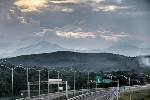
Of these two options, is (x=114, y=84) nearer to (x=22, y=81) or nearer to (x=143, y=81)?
(x=143, y=81)

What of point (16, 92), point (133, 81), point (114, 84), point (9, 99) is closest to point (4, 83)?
point (16, 92)

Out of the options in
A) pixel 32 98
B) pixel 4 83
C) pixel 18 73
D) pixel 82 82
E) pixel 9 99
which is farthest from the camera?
pixel 82 82

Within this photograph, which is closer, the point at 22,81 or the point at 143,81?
the point at 22,81

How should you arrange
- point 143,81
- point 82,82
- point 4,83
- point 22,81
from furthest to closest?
point 143,81, point 82,82, point 22,81, point 4,83

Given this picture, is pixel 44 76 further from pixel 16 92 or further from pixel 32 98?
pixel 32 98

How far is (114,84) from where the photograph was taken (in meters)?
180

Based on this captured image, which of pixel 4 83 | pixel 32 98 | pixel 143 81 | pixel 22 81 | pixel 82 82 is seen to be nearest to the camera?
pixel 32 98

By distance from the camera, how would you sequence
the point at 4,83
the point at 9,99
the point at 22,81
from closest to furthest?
1. the point at 9,99
2. the point at 4,83
3. the point at 22,81

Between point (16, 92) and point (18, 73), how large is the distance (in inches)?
1385

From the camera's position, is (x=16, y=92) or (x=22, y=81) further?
(x=22, y=81)

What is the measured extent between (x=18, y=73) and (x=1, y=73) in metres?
13.8

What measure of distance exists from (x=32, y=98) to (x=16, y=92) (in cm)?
1538

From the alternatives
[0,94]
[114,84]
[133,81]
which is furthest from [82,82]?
[0,94]

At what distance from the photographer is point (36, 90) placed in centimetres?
14788
